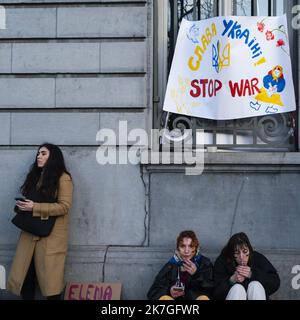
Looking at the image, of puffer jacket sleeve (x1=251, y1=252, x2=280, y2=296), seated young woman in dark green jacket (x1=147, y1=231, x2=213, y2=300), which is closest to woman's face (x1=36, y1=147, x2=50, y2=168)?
seated young woman in dark green jacket (x1=147, y1=231, x2=213, y2=300)

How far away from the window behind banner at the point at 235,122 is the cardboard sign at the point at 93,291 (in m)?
2.14

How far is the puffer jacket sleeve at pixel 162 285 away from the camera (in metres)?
6.06

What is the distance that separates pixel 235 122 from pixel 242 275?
2231 millimetres

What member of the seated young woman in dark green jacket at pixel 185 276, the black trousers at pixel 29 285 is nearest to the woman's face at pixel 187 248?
the seated young woman in dark green jacket at pixel 185 276

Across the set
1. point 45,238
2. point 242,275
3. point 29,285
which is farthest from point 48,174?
point 242,275

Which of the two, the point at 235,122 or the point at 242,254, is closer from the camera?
the point at 242,254

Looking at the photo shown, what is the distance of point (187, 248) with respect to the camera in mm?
6055

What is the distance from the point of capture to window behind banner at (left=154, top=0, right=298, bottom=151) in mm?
7406

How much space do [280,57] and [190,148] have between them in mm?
1624

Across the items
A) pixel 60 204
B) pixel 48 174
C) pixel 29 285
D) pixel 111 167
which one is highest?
pixel 111 167

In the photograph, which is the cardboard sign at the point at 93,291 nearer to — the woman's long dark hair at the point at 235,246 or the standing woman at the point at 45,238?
the standing woman at the point at 45,238

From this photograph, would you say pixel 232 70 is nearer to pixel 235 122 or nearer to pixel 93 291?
pixel 235 122
